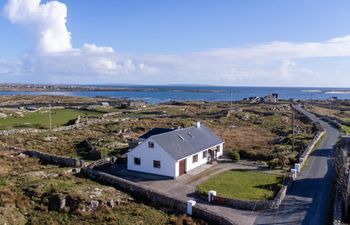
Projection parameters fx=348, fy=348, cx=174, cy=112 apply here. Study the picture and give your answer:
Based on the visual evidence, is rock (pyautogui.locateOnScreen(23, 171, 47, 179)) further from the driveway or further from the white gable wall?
the white gable wall

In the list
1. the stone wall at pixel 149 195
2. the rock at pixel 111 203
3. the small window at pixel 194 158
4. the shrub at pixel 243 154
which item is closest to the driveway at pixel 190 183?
the small window at pixel 194 158

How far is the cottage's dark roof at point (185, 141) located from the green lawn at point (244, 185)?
4.25m

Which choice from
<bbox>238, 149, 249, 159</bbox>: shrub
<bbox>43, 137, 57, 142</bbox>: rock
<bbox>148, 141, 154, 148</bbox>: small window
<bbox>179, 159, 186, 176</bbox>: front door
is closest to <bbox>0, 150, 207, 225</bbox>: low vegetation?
<bbox>148, 141, 154, 148</bbox>: small window

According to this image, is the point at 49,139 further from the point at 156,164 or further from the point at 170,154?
the point at 170,154

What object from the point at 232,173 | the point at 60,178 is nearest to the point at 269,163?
the point at 232,173

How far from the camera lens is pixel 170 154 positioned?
3603 centimetres

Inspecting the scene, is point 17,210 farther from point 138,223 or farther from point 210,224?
point 210,224

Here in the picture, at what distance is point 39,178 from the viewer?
111 feet

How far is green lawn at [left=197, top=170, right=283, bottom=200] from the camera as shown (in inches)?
1216

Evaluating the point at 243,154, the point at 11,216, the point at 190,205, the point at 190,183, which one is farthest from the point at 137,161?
the point at 243,154

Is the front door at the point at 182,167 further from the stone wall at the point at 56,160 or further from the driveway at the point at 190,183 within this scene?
the stone wall at the point at 56,160

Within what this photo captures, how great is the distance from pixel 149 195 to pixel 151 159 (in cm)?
722

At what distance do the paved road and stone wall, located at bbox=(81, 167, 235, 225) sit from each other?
129 inches

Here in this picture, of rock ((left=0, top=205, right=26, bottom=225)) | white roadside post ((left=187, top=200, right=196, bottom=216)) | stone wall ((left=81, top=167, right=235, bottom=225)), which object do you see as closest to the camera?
rock ((left=0, top=205, right=26, bottom=225))
